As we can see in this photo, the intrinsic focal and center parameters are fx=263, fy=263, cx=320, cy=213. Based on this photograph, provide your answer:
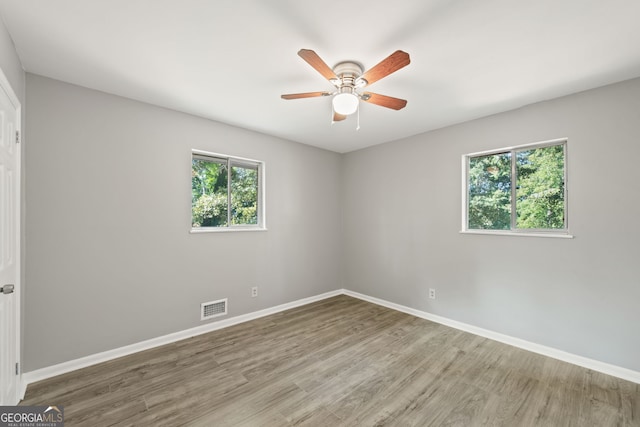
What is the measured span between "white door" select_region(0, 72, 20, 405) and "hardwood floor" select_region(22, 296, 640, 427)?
413 mm

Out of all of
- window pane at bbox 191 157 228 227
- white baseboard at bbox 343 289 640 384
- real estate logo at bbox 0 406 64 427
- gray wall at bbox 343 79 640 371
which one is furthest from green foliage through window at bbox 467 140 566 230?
real estate logo at bbox 0 406 64 427

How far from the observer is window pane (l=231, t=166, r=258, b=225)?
3.49m

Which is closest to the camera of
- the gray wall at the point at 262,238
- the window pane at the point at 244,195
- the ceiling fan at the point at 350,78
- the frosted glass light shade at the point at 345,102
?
the ceiling fan at the point at 350,78

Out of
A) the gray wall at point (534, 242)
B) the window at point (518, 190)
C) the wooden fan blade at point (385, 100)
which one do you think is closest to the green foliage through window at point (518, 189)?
the window at point (518, 190)

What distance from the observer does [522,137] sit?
278 centimetres

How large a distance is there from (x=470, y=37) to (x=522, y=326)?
9.13ft

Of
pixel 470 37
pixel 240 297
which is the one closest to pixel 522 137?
pixel 470 37

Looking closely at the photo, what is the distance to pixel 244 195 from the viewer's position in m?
3.59

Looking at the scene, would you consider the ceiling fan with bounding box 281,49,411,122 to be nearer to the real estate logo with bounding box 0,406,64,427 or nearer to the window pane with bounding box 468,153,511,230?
the window pane with bounding box 468,153,511,230

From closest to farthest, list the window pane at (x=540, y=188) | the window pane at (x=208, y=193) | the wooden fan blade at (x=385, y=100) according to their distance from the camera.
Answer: the wooden fan blade at (x=385, y=100)
the window pane at (x=540, y=188)
the window pane at (x=208, y=193)

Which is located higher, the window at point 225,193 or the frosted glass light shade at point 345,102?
the frosted glass light shade at point 345,102

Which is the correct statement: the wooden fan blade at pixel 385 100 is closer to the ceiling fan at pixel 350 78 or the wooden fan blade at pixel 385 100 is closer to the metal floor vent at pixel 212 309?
the ceiling fan at pixel 350 78

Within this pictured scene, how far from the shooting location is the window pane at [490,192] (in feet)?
9.80

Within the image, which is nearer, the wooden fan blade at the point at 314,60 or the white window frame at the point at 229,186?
the wooden fan blade at the point at 314,60
